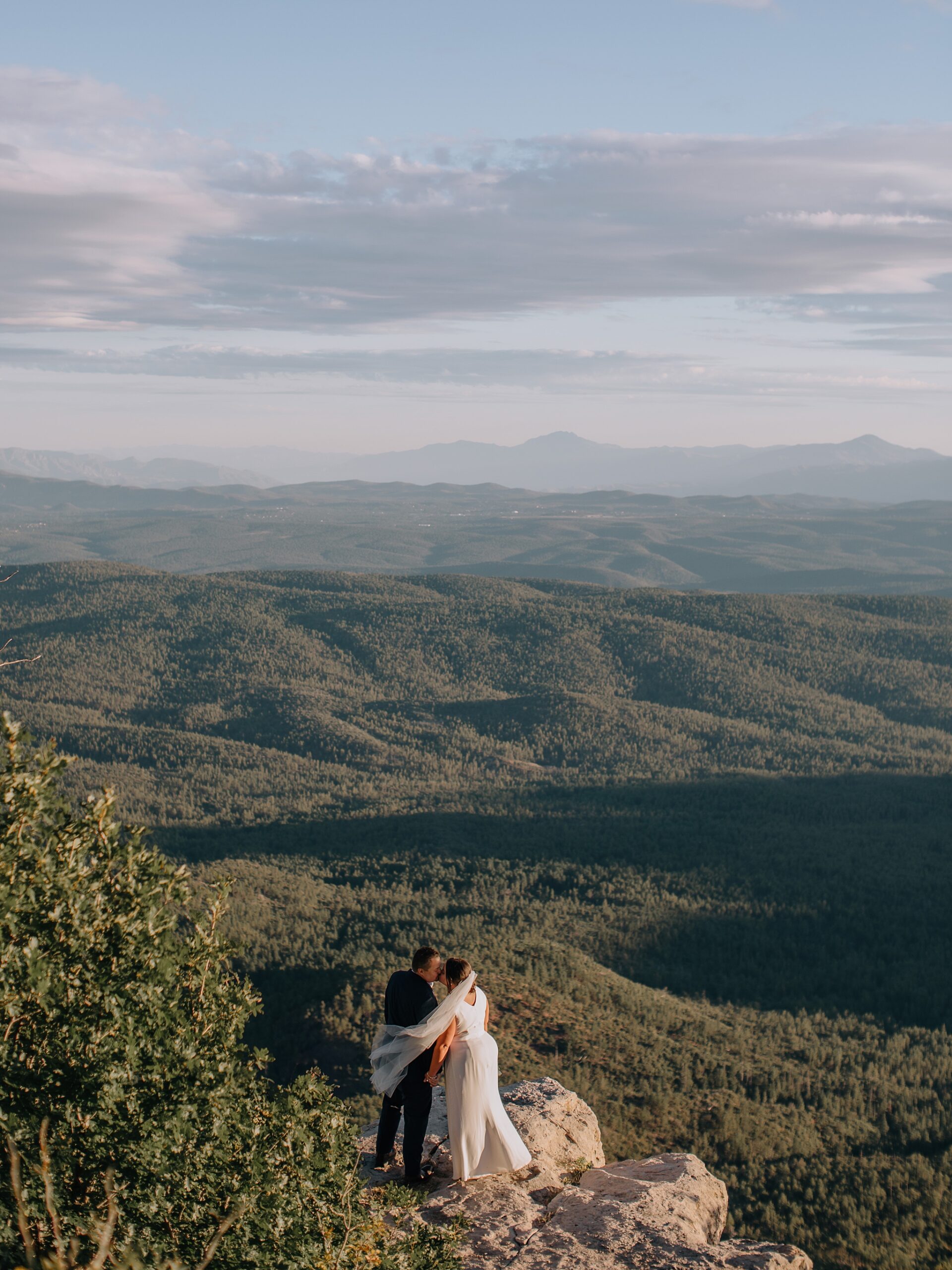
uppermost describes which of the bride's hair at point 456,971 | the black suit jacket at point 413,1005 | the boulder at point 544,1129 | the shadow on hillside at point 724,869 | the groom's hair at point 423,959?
the groom's hair at point 423,959

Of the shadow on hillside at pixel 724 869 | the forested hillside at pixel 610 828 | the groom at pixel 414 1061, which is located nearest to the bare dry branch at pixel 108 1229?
the groom at pixel 414 1061

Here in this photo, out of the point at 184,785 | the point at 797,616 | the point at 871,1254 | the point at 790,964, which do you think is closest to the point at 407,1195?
Result: the point at 871,1254

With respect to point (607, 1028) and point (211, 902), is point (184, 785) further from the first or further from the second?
point (211, 902)

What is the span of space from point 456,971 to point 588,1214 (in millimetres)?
5133

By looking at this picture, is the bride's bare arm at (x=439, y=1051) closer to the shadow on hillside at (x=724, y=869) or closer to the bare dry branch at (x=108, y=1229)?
the bare dry branch at (x=108, y=1229)

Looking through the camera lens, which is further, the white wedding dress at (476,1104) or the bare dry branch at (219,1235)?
the white wedding dress at (476,1104)

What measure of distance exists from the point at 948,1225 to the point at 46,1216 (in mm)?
24371

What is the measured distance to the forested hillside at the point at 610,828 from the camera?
3516cm

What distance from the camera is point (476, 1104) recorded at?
51.4ft

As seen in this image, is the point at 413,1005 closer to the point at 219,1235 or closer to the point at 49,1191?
the point at 219,1235

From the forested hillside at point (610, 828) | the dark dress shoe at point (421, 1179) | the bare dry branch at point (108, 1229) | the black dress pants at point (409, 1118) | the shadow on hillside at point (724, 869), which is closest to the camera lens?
the bare dry branch at point (108, 1229)

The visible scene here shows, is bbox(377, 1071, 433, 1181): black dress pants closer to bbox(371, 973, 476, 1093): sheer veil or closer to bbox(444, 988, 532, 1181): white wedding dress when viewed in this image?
bbox(371, 973, 476, 1093): sheer veil

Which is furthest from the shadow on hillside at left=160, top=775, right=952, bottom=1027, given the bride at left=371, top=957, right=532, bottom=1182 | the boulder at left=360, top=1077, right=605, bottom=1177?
the bride at left=371, top=957, right=532, bottom=1182

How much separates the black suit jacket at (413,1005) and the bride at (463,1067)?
11cm
